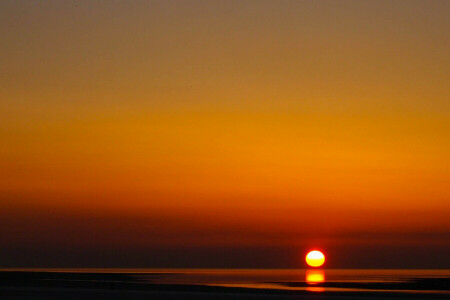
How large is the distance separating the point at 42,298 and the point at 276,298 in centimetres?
1345

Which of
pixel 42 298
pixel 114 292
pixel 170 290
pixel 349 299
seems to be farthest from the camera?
pixel 170 290

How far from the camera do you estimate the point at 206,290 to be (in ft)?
160

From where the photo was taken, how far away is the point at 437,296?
44.8m

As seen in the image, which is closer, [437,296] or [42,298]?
[42,298]

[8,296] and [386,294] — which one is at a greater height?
[386,294]

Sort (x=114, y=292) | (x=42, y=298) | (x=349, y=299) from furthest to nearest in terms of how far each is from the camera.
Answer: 1. (x=114, y=292)
2. (x=349, y=299)
3. (x=42, y=298)

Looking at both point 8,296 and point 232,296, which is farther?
point 232,296

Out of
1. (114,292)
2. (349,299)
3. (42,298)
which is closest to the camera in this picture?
(42,298)

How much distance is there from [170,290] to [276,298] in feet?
32.9

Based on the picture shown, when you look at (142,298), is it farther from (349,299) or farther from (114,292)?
(349,299)

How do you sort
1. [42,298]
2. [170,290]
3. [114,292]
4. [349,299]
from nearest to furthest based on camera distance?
[42,298] → [349,299] → [114,292] → [170,290]

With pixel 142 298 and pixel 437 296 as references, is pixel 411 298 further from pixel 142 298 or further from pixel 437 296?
pixel 142 298

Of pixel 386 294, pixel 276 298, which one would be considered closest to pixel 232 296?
pixel 276 298

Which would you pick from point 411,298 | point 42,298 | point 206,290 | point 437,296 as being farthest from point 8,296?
point 437,296
